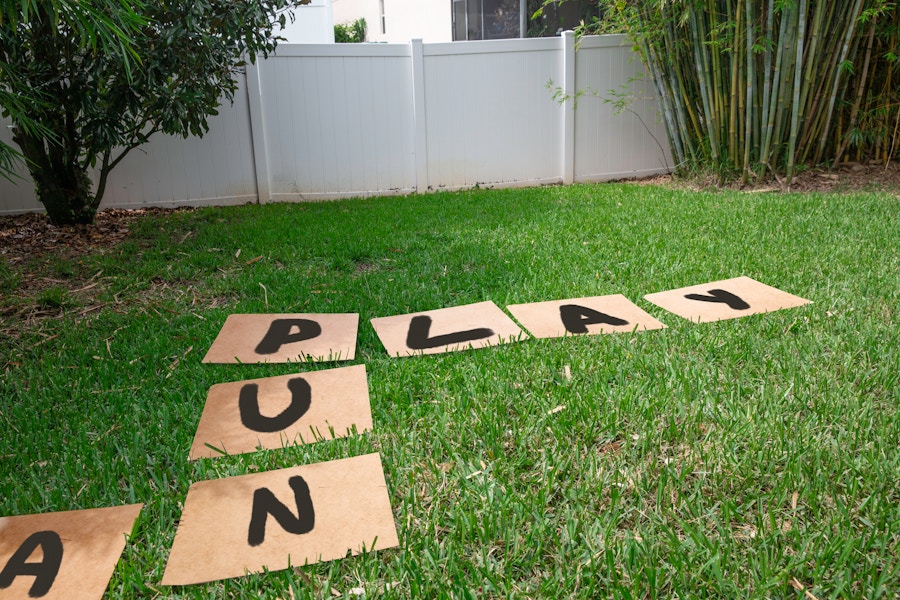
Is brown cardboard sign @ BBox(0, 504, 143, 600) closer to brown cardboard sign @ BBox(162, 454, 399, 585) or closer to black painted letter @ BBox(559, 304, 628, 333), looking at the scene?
brown cardboard sign @ BBox(162, 454, 399, 585)

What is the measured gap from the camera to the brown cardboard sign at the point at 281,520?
1178 millimetres

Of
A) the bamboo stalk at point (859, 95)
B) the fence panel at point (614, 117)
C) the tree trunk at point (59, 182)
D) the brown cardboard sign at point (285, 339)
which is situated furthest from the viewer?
the fence panel at point (614, 117)

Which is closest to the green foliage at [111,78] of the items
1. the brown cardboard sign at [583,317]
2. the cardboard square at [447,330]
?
the cardboard square at [447,330]

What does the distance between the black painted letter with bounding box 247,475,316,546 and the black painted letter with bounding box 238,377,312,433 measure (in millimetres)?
294

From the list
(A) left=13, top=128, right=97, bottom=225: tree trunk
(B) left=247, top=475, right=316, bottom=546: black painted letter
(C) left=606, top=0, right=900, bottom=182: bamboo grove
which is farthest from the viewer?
(C) left=606, top=0, right=900, bottom=182: bamboo grove

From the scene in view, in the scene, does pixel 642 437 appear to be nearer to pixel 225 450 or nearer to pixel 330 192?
pixel 225 450

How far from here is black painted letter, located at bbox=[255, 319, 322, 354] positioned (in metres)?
2.15

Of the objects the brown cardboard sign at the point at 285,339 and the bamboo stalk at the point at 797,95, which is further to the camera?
the bamboo stalk at the point at 797,95

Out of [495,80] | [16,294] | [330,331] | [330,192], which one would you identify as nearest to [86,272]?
[16,294]

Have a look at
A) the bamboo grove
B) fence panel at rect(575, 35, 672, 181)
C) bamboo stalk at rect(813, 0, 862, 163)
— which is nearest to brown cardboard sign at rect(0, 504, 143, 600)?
the bamboo grove

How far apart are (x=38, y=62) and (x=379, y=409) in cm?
342

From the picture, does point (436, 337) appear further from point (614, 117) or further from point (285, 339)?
point (614, 117)

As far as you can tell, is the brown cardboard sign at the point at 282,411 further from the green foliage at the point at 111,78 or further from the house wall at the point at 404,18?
the house wall at the point at 404,18

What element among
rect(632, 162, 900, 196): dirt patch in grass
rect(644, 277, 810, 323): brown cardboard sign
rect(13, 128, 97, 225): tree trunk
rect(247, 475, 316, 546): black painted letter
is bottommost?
rect(247, 475, 316, 546): black painted letter
